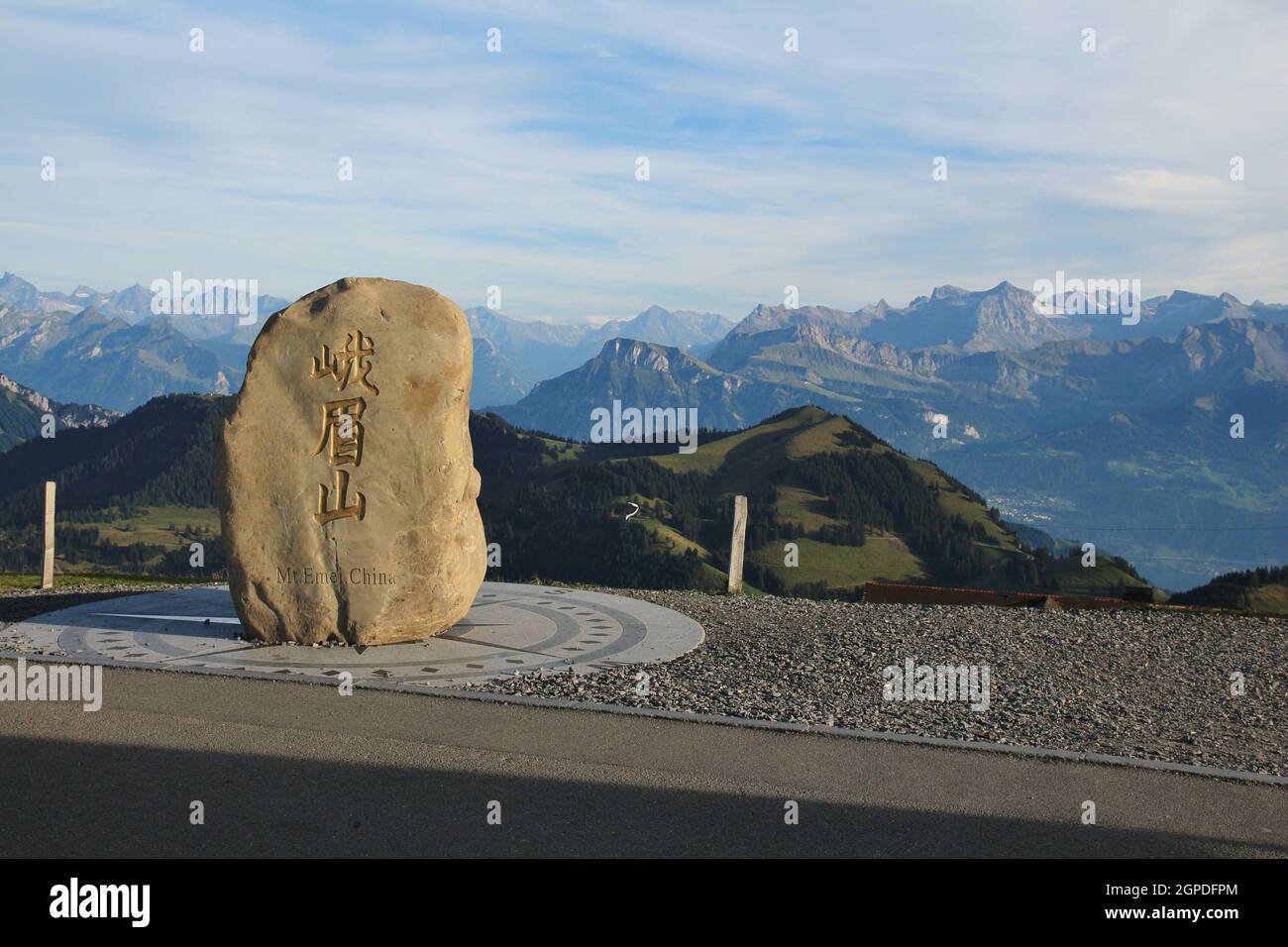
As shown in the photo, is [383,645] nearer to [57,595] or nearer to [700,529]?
[57,595]

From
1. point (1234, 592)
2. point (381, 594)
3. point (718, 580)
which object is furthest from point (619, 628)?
point (718, 580)

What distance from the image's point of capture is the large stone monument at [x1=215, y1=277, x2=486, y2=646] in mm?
16000

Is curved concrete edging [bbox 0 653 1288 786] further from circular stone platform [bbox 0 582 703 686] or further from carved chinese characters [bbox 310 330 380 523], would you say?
carved chinese characters [bbox 310 330 380 523]

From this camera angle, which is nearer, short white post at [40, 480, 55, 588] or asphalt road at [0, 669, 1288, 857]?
asphalt road at [0, 669, 1288, 857]

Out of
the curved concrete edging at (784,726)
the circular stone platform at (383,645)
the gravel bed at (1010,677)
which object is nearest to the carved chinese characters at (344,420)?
the circular stone platform at (383,645)

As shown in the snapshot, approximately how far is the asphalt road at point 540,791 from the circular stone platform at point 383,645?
6.96 ft

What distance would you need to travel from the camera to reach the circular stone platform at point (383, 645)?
1478cm

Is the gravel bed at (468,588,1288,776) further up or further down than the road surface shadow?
further down

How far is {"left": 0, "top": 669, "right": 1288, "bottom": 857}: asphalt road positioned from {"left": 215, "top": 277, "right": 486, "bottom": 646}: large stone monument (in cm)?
359

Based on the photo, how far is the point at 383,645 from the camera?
16.4 m

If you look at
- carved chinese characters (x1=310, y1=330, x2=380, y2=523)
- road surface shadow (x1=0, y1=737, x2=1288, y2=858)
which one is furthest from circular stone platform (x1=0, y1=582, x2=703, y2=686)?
road surface shadow (x1=0, y1=737, x2=1288, y2=858)

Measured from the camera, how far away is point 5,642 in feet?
53.1

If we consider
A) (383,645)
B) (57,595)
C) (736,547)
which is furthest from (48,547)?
(736,547)

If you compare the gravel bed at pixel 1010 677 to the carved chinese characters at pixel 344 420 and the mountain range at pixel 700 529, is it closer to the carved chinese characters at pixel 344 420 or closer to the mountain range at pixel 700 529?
the carved chinese characters at pixel 344 420
